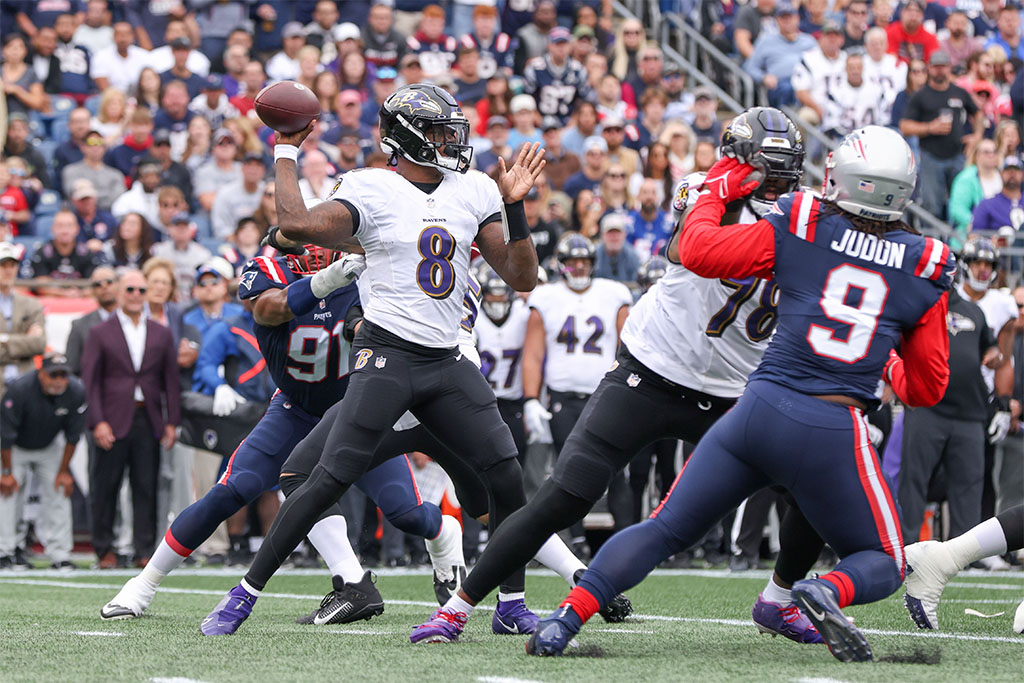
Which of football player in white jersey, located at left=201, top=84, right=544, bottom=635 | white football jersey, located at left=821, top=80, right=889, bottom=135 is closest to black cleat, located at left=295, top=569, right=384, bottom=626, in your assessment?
football player in white jersey, located at left=201, top=84, right=544, bottom=635

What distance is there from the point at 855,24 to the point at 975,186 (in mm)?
3203

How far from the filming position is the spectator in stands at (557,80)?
47.2 ft

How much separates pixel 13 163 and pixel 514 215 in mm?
8160

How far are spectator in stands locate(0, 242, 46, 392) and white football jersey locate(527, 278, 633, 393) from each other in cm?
343

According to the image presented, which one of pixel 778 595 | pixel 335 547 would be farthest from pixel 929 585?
pixel 335 547

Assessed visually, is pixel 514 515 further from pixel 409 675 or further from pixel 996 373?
pixel 996 373

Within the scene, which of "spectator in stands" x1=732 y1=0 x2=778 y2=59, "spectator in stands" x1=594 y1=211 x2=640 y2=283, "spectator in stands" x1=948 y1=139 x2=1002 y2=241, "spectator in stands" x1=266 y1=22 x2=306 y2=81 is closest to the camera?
"spectator in stands" x1=594 y1=211 x2=640 y2=283

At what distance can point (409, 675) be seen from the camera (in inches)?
A: 166

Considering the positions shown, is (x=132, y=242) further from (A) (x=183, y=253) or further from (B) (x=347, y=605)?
(B) (x=347, y=605)

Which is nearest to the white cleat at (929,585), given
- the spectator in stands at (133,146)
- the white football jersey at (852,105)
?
the white football jersey at (852,105)

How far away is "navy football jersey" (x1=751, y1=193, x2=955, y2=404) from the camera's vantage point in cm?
442

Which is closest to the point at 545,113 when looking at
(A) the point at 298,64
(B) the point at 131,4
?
(A) the point at 298,64

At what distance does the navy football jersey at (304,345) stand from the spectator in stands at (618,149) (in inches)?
290

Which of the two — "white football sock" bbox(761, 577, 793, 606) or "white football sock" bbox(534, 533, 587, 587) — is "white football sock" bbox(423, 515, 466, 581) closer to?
"white football sock" bbox(534, 533, 587, 587)
